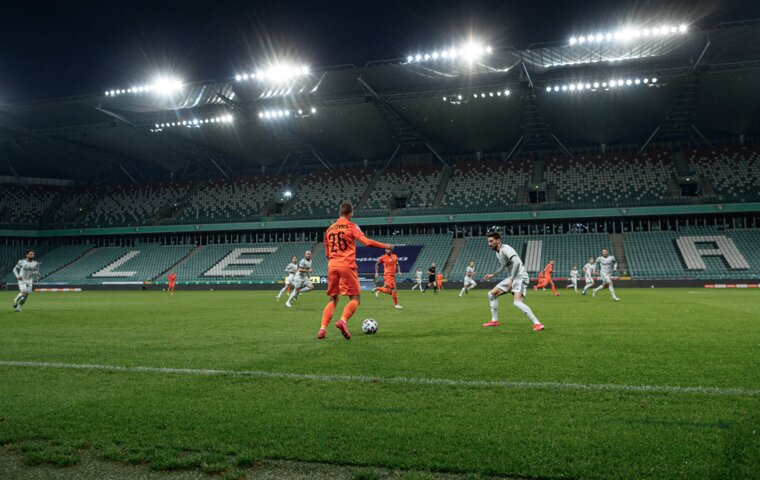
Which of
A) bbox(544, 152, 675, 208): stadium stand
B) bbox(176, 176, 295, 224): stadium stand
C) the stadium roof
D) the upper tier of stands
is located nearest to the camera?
the stadium roof

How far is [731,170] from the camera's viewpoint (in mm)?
45656

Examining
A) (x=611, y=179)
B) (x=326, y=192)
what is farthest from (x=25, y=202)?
(x=611, y=179)

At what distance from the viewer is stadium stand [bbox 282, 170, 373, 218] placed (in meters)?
54.5

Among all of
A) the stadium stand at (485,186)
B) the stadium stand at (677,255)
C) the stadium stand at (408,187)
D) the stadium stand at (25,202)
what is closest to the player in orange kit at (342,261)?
the stadium stand at (677,255)

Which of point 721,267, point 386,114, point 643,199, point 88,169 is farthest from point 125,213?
point 721,267

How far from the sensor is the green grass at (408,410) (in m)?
3.41

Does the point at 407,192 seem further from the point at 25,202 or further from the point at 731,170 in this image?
the point at 25,202

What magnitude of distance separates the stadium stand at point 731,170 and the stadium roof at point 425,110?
266 cm

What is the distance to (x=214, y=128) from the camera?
53.8 meters

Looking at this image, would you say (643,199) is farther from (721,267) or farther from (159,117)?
(159,117)

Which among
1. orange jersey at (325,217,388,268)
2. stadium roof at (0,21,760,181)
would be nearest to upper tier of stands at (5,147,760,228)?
stadium roof at (0,21,760,181)

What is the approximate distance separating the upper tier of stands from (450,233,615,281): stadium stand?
117 inches

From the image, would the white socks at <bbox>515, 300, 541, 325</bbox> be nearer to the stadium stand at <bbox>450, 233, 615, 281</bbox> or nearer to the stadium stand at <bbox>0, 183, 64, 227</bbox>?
the stadium stand at <bbox>450, 233, 615, 281</bbox>

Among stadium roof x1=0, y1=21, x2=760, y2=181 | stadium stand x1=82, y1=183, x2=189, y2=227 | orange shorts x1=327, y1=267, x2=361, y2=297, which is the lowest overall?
orange shorts x1=327, y1=267, x2=361, y2=297
